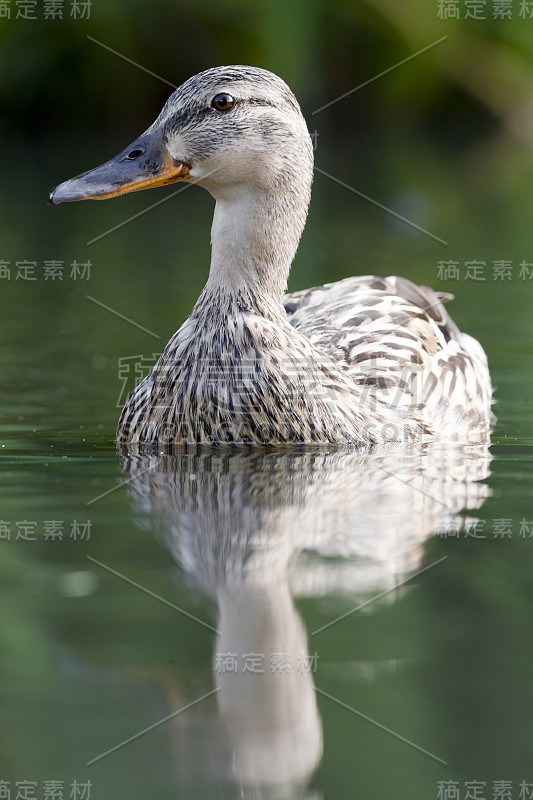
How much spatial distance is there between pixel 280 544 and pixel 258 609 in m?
0.71

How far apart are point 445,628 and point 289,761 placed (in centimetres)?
95

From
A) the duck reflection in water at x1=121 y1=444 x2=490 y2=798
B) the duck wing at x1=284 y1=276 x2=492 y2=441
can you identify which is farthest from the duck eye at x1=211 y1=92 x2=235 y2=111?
the duck reflection in water at x1=121 y1=444 x2=490 y2=798

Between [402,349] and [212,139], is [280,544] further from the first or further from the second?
[402,349]

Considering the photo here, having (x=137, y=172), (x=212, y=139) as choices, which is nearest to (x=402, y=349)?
(x=212, y=139)

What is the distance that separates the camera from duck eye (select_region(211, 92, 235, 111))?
21.8ft

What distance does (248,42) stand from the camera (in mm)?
23016

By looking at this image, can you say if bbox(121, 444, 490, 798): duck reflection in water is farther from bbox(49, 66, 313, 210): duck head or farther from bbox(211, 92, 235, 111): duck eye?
bbox(211, 92, 235, 111): duck eye

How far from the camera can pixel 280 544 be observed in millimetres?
5168

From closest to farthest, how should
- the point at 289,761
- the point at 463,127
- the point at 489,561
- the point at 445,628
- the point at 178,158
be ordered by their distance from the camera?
the point at 289,761 → the point at 445,628 → the point at 489,561 → the point at 178,158 → the point at 463,127

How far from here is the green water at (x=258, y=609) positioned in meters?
3.55

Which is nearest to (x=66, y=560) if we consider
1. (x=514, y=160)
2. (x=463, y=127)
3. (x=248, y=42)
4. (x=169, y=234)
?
(x=169, y=234)

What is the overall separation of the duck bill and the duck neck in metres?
0.30

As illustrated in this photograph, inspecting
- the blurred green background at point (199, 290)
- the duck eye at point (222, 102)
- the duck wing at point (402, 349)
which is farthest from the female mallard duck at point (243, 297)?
the blurred green background at point (199, 290)

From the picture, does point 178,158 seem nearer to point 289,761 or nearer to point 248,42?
point 289,761
